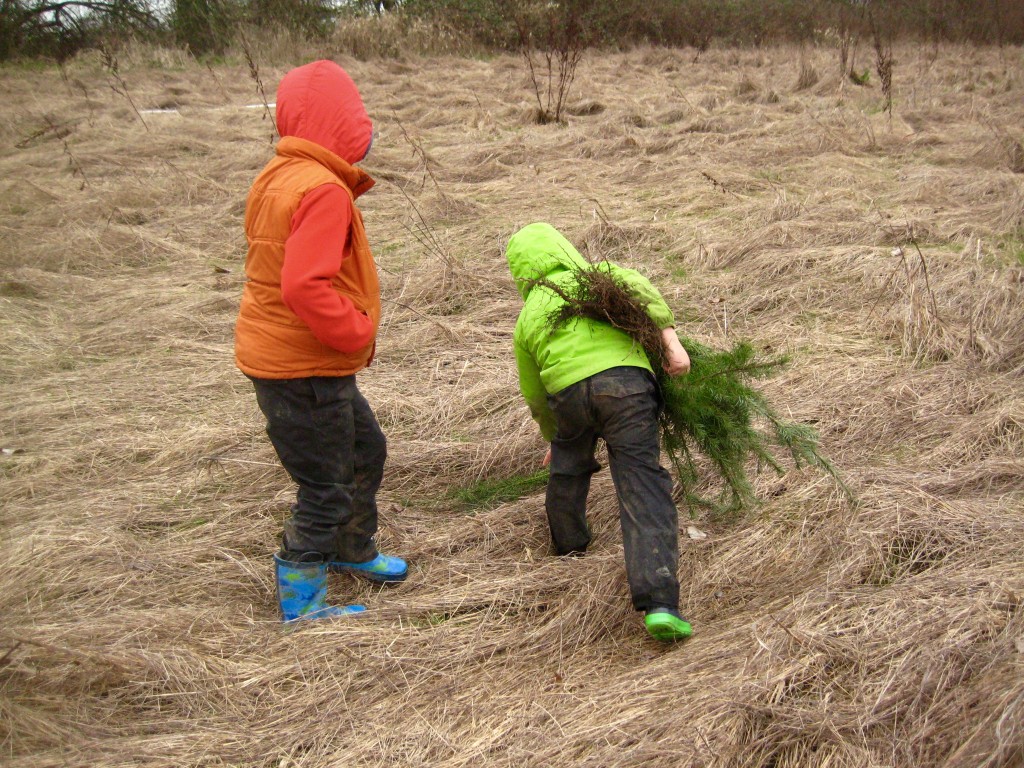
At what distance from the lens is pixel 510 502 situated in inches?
132

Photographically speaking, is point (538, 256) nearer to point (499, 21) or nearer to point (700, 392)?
Answer: point (700, 392)

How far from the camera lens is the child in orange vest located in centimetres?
234

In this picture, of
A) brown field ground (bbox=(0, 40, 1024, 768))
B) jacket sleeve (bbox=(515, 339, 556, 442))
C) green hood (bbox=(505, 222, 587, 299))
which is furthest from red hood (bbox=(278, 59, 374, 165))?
brown field ground (bbox=(0, 40, 1024, 768))

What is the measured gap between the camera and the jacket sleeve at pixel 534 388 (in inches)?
109

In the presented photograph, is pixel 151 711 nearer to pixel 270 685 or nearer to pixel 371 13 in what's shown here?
pixel 270 685

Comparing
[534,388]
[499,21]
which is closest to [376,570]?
[534,388]

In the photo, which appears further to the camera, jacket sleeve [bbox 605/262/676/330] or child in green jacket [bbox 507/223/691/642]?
jacket sleeve [bbox 605/262/676/330]

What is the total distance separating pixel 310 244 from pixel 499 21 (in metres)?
15.0

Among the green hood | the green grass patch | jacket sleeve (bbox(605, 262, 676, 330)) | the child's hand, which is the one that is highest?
the green hood

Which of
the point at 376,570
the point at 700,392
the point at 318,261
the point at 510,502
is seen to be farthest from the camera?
the point at 510,502

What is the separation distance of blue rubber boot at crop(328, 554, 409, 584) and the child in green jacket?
59 centimetres

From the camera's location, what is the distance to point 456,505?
11.1ft

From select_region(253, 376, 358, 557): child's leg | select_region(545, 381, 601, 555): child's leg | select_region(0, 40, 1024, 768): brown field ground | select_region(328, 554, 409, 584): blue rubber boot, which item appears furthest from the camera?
select_region(328, 554, 409, 584): blue rubber boot

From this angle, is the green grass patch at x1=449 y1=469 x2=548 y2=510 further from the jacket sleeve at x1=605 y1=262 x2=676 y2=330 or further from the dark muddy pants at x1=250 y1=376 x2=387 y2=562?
the jacket sleeve at x1=605 y1=262 x2=676 y2=330
